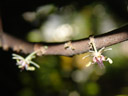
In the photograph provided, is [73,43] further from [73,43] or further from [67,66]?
[67,66]

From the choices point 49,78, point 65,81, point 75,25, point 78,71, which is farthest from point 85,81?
point 75,25

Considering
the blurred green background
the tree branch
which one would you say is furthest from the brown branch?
the blurred green background

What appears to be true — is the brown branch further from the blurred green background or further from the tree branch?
the blurred green background

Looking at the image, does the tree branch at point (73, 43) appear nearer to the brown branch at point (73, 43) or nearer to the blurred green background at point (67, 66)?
the brown branch at point (73, 43)

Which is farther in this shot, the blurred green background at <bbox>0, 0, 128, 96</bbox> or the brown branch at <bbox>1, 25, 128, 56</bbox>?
the blurred green background at <bbox>0, 0, 128, 96</bbox>

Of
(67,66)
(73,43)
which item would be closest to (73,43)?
(73,43)

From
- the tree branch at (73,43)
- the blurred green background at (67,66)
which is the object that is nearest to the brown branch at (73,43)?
the tree branch at (73,43)
